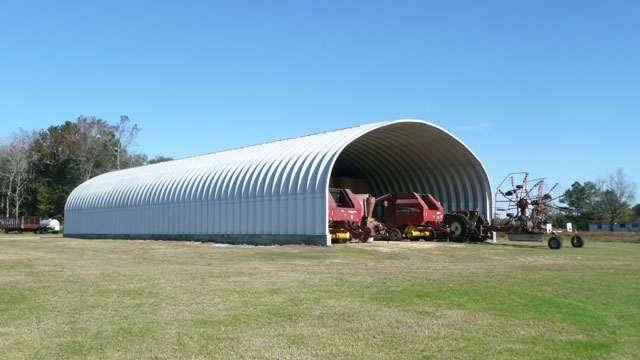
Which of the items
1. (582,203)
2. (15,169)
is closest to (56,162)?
(15,169)

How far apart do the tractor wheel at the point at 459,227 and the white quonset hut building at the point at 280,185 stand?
5453 mm

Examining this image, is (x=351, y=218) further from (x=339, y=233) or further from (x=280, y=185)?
(x=280, y=185)

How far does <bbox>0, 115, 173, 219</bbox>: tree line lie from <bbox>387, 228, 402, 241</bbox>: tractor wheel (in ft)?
195

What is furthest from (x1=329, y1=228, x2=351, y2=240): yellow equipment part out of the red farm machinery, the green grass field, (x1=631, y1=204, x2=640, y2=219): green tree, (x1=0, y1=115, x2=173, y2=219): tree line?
(x1=631, y1=204, x2=640, y2=219): green tree

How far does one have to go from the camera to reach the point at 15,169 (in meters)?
79.2

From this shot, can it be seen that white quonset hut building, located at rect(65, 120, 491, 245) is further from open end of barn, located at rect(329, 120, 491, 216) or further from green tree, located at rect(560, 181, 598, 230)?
green tree, located at rect(560, 181, 598, 230)

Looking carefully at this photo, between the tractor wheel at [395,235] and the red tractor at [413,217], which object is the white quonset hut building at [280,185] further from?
Result: the tractor wheel at [395,235]

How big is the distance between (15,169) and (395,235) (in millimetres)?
68344

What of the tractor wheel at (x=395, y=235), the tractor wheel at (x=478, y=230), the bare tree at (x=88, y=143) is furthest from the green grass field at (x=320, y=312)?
the bare tree at (x=88, y=143)

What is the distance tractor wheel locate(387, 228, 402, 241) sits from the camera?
105 feet

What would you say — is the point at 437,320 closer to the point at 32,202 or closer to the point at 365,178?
the point at 365,178

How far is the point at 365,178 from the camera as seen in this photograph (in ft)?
149

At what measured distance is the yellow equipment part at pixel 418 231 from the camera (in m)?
32.4

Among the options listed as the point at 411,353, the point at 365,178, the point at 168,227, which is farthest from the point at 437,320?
the point at 365,178
